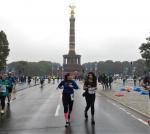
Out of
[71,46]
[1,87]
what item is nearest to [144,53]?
[71,46]

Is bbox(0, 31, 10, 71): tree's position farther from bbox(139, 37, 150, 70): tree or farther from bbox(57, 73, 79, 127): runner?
bbox(57, 73, 79, 127): runner

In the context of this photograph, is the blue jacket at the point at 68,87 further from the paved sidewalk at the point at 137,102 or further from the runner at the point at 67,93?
the paved sidewalk at the point at 137,102

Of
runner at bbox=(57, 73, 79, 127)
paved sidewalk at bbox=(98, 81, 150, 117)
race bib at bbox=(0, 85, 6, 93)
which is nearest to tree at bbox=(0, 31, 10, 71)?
paved sidewalk at bbox=(98, 81, 150, 117)

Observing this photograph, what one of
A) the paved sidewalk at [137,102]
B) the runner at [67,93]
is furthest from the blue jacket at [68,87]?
the paved sidewalk at [137,102]

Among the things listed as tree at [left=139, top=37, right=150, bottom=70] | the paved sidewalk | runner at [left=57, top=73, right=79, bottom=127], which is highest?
tree at [left=139, top=37, right=150, bottom=70]

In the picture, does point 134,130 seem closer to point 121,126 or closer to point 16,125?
point 121,126

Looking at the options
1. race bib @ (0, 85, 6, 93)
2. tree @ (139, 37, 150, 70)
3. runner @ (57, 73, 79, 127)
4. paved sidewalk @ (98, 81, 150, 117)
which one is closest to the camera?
runner @ (57, 73, 79, 127)

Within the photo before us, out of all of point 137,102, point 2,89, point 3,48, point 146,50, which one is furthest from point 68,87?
point 3,48

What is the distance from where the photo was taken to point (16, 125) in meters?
13.9

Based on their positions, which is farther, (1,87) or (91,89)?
(1,87)

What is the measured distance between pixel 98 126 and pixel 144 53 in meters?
81.8

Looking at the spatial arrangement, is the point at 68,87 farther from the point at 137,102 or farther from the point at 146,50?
the point at 146,50

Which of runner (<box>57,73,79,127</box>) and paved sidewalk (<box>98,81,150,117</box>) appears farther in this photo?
paved sidewalk (<box>98,81,150,117</box>)

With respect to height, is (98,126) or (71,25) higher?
(71,25)
